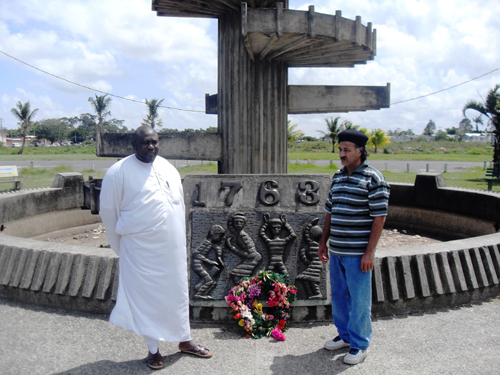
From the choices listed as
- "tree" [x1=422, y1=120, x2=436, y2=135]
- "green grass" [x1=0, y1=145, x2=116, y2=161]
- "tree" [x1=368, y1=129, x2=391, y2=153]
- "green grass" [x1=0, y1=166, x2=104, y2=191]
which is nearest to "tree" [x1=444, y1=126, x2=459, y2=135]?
"tree" [x1=422, y1=120, x2=436, y2=135]

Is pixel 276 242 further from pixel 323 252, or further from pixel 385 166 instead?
pixel 385 166

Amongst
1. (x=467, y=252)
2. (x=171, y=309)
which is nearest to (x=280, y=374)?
(x=171, y=309)

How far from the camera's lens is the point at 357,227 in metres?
3.36

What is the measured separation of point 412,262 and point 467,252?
61 centimetres

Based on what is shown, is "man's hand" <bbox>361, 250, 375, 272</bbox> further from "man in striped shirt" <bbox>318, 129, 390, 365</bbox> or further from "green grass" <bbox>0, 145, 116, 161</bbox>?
"green grass" <bbox>0, 145, 116, 161</bbox>

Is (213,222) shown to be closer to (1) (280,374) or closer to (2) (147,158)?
(2) (147,158)

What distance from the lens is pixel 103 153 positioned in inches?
249

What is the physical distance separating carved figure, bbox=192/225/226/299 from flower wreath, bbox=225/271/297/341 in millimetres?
213

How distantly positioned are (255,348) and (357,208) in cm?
135

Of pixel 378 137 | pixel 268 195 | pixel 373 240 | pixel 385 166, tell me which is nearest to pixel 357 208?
pixel 373 240

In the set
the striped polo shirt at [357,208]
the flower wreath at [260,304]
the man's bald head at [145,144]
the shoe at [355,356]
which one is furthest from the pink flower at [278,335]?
the man's bald head at [145,144]

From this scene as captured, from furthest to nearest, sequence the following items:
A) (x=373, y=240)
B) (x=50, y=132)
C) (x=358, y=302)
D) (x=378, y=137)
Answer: (x=50, y=132)
(x=378, y=137)
(x=358, y=302)
(x=373, y=240)

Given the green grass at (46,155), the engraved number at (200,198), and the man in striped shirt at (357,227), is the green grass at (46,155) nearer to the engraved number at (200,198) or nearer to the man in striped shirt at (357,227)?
the engraved number at (200,198)

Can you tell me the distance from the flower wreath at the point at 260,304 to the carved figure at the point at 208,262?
0.70 feet
